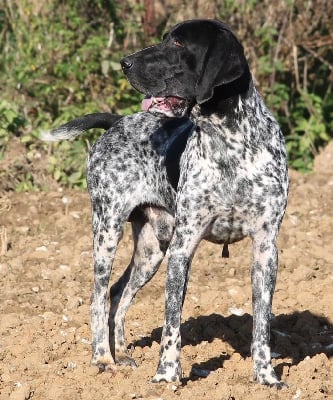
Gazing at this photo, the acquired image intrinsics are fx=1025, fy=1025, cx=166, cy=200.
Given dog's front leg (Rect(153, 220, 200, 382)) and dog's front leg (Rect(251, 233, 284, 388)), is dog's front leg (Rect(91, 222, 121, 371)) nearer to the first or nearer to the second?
dog's front leg (Rect(153, 220, 200, 382))

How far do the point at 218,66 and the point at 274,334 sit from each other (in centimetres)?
231

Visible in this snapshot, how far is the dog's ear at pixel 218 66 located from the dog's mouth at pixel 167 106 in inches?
9.6

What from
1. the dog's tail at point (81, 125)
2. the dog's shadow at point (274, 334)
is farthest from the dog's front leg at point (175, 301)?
the dog's tail at point (81, 125)

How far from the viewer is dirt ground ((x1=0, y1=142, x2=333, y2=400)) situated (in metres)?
5.98

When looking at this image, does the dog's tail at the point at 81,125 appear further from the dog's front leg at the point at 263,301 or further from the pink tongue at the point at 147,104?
the dog's front leg at the point at 263,301

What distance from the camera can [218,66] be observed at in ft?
18.6

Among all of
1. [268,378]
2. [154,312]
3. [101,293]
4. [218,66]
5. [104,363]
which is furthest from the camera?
[154,312]

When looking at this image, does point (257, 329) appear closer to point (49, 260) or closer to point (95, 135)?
point (49, 260)

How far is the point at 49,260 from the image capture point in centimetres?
898

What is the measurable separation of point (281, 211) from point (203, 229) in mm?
464

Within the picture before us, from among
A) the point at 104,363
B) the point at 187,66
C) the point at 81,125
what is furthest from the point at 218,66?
the point at 104,363

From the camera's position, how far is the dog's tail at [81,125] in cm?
718

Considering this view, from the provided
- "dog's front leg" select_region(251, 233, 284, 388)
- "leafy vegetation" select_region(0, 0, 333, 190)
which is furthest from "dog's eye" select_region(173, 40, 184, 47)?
"leafy vegetation" select_region(0, 0, 333, 190)

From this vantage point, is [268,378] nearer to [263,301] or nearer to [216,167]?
[263,301]
